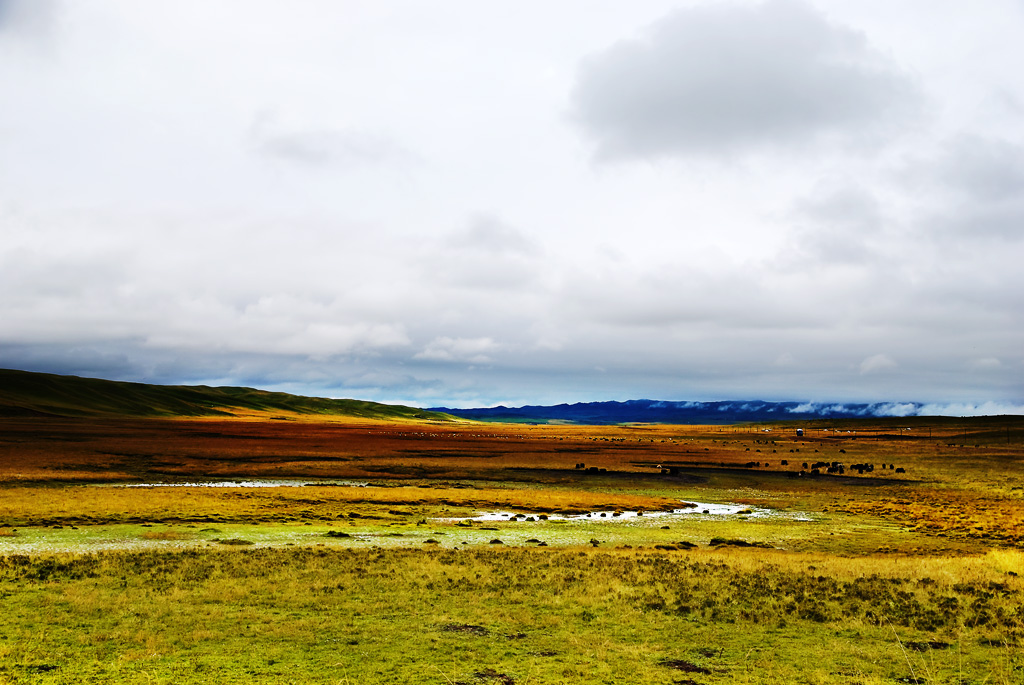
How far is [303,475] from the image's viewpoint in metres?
67.8

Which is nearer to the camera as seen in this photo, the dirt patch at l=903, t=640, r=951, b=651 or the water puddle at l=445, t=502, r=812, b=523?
the dirt patch at l=903, t=640, r=951, b=651

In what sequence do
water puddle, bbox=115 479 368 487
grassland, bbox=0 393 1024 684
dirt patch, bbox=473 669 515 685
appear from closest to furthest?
1. dirt patch, bbox=473 669 515 685
2. grassland, bbox=0 393 1024 684
3. water puddle, bbox=115 479 368 487

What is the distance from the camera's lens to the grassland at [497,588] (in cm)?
1404

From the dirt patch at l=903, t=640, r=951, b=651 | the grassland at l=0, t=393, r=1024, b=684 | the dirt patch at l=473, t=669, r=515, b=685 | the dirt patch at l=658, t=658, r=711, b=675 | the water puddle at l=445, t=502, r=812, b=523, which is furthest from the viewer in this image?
the water puddle at l=445, t=502, r=812, b=523

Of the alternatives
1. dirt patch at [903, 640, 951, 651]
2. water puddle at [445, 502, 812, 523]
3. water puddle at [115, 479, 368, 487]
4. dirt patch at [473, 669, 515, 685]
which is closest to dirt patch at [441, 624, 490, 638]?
dirt patch at [473, 669, 515, 685]

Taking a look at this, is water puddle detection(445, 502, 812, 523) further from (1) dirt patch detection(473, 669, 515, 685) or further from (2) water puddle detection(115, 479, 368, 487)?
(1) dirt patch detection(473, 669, 515, 685)

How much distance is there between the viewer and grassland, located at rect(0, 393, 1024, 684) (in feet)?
46.1

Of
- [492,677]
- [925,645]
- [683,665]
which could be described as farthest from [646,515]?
[492,677]

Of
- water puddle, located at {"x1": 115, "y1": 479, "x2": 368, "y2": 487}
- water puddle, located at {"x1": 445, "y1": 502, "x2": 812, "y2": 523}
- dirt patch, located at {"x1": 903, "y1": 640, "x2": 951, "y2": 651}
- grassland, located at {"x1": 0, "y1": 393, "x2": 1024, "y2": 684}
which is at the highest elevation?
dirt patch, located at {"x1": 903, "y1": 640, "x2": 951, "y2": 651}

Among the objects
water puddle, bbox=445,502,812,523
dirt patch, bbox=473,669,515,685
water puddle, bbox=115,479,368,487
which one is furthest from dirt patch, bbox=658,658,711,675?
water puddle, bbox=115,479,368,487

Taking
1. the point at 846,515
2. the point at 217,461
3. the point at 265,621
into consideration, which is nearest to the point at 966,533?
the point at 846,515

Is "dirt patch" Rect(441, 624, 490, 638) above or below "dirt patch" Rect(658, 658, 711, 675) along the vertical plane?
below

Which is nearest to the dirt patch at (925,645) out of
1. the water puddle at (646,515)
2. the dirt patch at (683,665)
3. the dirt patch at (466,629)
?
the dirt patch at (683,665)

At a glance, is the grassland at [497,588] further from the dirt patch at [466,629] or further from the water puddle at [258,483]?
the water puddle at [258,483]
